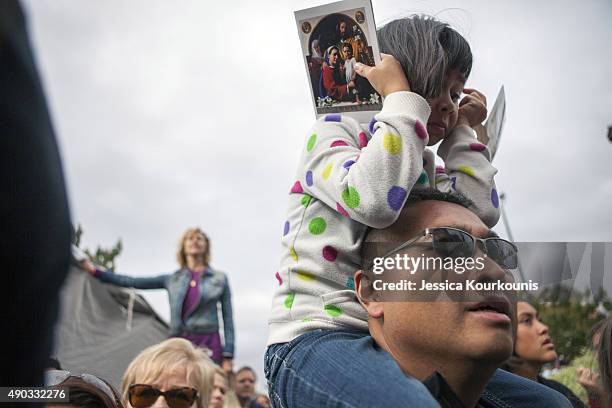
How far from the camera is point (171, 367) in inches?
94.2

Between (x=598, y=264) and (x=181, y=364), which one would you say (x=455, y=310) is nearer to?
(x=598, y=264)

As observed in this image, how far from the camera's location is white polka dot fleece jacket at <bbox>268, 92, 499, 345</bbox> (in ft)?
4.50

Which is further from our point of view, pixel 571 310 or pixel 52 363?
pixel 571 310

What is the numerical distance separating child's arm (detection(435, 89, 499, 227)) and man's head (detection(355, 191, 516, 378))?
19 cm

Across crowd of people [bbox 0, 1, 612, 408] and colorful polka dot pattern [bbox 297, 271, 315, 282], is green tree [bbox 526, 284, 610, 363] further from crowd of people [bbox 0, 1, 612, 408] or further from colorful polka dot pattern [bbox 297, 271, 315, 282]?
colorful polka dot pattern [bbox 297, 271, 315, 282]

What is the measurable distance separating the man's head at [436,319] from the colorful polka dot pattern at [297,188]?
213mm

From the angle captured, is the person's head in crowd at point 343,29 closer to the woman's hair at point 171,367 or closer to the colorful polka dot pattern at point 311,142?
the colorful polka dot pattern at point 311,142

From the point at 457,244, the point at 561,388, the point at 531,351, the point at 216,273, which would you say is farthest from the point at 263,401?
the point at 457,244

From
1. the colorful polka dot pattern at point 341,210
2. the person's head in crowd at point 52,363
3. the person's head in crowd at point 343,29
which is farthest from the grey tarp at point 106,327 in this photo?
the person's head in crowd at point 343,29

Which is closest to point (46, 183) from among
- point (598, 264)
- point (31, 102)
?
point (31, 102)

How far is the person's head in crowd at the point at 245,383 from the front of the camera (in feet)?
19.5

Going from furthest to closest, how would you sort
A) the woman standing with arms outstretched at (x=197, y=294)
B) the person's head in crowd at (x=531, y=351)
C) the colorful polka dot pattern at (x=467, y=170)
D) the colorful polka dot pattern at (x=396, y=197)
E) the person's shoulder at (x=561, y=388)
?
the woman standing with arms outstretched at (x=197, y=294), the person's head in crowd at (x=531, y=351), the person's shoulder at (x=561, y=388), the colorful polka dot pattern at (x=467, y=170), the colorful polka dot pattern at (x=396, y=197)

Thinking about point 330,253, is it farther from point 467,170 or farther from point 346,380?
point 467,170

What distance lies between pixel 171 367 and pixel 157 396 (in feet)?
0.41
